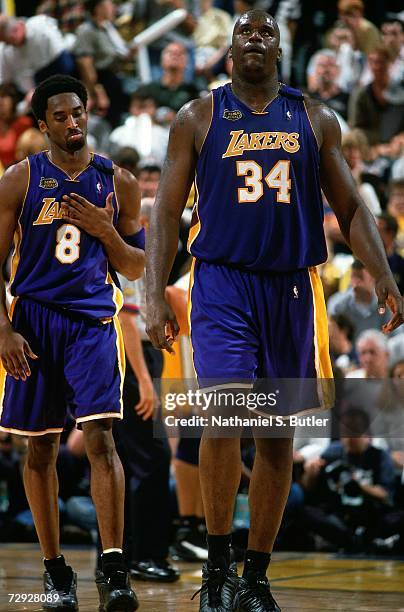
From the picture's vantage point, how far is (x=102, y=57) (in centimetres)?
973

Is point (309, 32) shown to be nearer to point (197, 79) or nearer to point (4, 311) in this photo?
point (197, 79)

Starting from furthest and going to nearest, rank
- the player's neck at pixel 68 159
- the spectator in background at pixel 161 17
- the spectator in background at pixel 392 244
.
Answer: the spectator in background at pixel 161 17 < the spectator in background at pixel 392 244 < the player's neck at pixel 68 159

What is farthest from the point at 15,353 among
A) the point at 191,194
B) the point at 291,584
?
the point at 191,194

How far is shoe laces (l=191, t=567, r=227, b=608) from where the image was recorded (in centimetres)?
364

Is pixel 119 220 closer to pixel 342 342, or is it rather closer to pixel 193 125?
pixel 193 125

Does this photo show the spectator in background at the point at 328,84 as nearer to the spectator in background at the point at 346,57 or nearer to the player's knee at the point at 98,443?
the spectator in background at the point at 346,57

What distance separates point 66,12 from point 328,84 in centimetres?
275

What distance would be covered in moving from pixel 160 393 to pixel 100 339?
4.67 feet

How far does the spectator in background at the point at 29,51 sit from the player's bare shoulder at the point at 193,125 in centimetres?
603

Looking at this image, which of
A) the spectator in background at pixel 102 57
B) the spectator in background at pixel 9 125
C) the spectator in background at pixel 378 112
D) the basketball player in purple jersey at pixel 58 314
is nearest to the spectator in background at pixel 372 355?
the spectator in background at pixel 378 112

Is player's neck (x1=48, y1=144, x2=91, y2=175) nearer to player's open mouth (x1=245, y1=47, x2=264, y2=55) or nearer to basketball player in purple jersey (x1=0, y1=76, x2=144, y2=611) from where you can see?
basketball player in purple jersey (x1=0, y1=76, x2=144, y2=611)

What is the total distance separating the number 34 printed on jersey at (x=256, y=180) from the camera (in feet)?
12.6

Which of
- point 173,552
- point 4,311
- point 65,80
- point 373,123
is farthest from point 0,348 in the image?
point 373,123

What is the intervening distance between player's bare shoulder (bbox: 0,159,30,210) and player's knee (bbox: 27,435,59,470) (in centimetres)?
97
